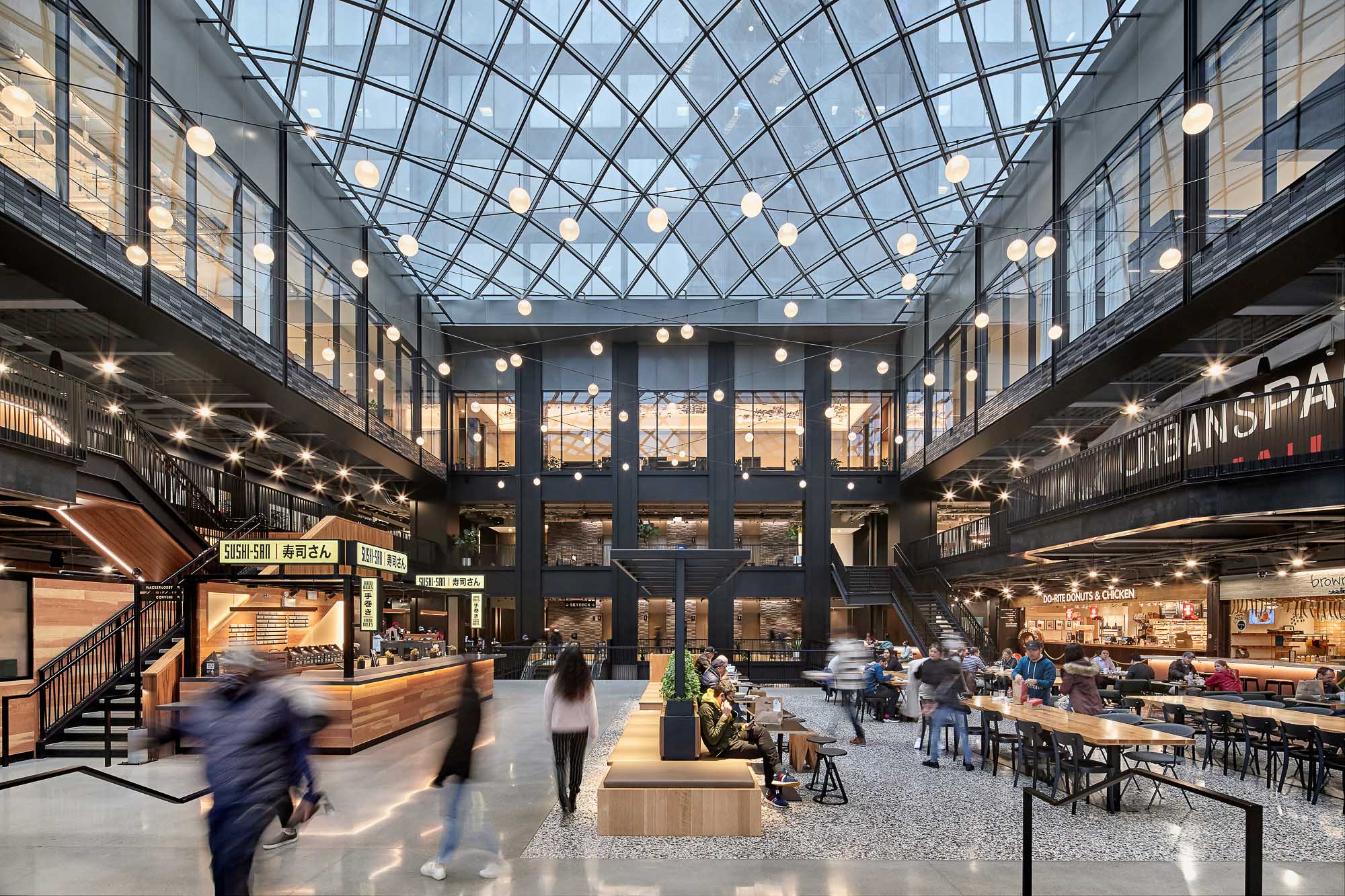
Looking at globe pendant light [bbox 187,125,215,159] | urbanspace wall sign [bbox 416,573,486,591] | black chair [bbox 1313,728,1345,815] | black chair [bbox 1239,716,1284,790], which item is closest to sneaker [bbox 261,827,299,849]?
globe pendant light [bbox 187,125,215,159]

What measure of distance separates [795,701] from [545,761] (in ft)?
34.6

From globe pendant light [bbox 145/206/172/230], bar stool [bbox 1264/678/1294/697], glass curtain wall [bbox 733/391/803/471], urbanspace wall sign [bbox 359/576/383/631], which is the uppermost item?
globe pendant light [bbox 145/206/172/230]

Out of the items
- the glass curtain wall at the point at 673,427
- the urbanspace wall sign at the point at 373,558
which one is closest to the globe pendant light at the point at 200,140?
the urbanspace wall sign at the point at 373,558

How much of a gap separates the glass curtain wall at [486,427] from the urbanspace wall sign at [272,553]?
2218 cm

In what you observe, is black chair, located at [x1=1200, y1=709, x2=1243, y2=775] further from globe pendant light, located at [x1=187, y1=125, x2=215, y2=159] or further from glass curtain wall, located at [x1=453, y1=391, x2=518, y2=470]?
glass curtain wall, located at [x1=453, y1=391, x2=518, y2=470]

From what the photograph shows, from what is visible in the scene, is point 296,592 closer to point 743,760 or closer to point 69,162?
point 69,162

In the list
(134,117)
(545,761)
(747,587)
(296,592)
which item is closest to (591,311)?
(747,587)

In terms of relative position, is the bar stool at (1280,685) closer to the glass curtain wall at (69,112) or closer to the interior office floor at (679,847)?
the interior office floor at (679,847)

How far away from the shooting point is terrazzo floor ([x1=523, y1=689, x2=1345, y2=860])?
7.54 m

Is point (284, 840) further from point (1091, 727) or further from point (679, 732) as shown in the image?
point (1091, 727)

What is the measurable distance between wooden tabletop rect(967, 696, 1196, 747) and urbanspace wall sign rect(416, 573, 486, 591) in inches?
579

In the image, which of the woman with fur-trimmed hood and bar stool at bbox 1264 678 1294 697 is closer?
the woman with fur-trimmed hood

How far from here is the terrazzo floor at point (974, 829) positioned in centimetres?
754

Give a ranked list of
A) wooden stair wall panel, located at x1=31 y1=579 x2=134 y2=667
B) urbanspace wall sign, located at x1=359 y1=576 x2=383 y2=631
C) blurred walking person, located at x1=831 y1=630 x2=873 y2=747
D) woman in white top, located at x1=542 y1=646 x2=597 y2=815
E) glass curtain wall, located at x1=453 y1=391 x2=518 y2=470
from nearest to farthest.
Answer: woman in white top, located at x1=542 y1=646 x2=597 y2=815, wooden stair wall panel, located at x1=31 y1=579 x2=134 y2=667, urbanspace wall sign, located at x1=359 y1=576 x2=383 y2=631, blurred walking person, located at x1=831 y1=630 x2=873 y2=747, glass curtain wall, located at x1=453 y1=391 x2=518 y2=470
